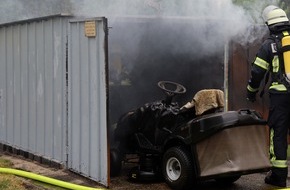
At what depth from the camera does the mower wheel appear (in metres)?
5.61

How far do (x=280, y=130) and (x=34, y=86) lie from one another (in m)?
4.01

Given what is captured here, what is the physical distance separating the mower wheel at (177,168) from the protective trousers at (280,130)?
114 centimetres

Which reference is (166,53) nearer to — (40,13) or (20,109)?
(20,109)

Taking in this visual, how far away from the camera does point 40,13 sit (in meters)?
15.0

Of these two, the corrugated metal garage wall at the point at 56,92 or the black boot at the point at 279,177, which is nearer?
the black boot at the point at 279,177

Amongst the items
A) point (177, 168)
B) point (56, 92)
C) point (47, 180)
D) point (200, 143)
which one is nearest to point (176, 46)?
point (56, 92)

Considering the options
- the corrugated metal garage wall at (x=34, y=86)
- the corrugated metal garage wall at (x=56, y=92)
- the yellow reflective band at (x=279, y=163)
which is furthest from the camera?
the corrugated metal garage wall at (x=34, y=86)

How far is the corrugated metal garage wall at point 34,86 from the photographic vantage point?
6941mm

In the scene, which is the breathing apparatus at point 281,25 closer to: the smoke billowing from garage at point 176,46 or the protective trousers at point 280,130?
the protective trousers at point 280,130

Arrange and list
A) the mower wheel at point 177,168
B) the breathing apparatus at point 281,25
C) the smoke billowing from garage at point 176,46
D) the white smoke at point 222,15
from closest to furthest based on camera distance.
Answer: the mower wheel at point 177,168
the breathing apparatus at point 281,25
the white smoke at point 222,15
the smoke billowing from garage at point 176,46

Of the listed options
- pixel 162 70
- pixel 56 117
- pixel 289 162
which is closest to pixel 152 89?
pixel 162 70

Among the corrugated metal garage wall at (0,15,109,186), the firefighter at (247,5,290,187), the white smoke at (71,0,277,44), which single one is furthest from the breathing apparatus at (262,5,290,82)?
the corrugated metal garage wall at (0,15,109,186)

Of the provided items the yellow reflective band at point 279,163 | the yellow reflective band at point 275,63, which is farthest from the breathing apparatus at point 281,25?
the yellow reflective band at point 279,163

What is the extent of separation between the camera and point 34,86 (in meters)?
7.67
